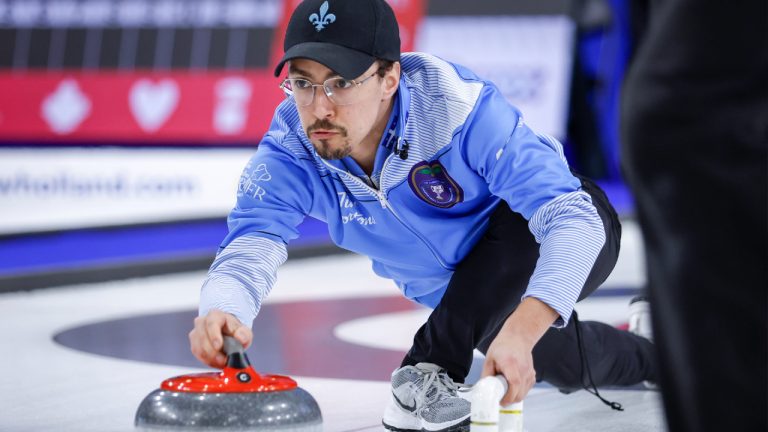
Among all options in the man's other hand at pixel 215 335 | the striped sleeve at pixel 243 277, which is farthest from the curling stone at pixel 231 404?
the striped sleeve at pixel 243 277

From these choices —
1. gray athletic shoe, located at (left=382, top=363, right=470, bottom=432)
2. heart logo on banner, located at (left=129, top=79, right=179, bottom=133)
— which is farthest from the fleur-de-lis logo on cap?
heart logo on banner, located at (left=129, top=79, right=179, bottom=133)

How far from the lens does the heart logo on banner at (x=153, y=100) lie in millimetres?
6637

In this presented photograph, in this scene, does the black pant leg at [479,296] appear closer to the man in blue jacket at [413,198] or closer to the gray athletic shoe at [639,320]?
the man in blue jacket at [413,198]

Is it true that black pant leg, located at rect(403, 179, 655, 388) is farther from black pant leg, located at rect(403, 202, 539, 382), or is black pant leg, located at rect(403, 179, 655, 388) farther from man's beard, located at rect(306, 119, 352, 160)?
man's beard, located at rect(306, 119, 352, 160)

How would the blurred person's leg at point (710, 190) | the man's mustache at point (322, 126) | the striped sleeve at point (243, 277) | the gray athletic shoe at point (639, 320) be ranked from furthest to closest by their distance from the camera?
the gray athletic shoe at point (639, 320)
the man's mustache at point (322, 126)
the striped sleeve at point (243, 277)
the blurred person's leg at point (710, 190)

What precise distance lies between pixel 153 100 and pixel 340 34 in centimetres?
481

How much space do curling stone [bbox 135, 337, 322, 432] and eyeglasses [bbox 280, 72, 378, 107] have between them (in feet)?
1.55

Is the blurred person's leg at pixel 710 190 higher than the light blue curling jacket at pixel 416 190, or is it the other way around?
the blurred person's leg at pixel 710 190

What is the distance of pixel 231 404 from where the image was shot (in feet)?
5.69

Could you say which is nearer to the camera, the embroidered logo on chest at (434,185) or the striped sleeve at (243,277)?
the striped sleeve at (243,277)

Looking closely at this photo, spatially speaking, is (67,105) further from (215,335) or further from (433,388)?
(215,335)

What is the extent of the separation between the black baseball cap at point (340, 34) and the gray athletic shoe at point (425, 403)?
587 mm

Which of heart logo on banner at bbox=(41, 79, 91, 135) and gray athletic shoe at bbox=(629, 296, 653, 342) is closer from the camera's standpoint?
gray athletic shoe at bbox=(629, 296, 653, 342)

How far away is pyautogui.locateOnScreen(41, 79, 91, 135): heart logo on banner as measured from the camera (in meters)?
6.60
